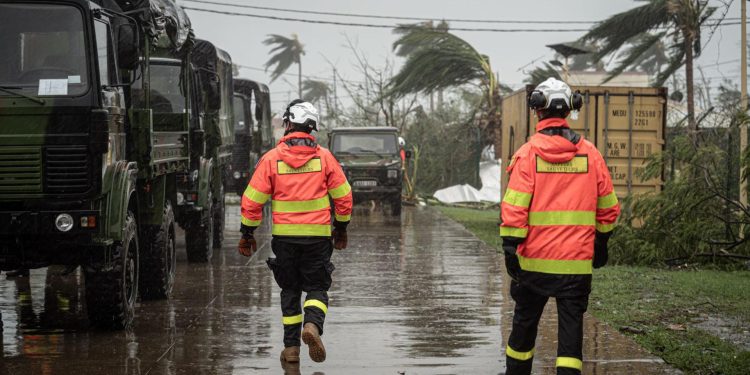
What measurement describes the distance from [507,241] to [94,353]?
11.3ft

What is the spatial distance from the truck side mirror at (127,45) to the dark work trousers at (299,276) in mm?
2155

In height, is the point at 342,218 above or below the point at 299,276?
above

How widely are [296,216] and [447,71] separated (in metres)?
24.4

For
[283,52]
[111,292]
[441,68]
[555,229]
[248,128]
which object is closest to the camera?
[555,229]

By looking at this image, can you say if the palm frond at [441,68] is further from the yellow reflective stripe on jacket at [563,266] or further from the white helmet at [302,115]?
the yellow reflective stripe on jacket at [563,266]

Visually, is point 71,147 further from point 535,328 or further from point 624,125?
point 624,125

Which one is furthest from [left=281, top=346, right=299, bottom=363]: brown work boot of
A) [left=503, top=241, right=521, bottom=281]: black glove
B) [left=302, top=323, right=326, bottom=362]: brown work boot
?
[left=503, top=241, right=521, bottom=281]: black glove

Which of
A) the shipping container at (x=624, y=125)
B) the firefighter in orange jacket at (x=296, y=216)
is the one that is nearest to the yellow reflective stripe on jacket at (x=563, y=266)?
the firefighter in orange jacket at (x=296, y=216)

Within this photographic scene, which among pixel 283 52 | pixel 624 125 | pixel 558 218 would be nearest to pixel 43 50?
pixel 558 218

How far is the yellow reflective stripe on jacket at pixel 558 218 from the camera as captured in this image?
21.1ft

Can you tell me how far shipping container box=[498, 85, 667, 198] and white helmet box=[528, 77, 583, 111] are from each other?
1067cm

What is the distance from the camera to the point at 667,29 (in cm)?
2316

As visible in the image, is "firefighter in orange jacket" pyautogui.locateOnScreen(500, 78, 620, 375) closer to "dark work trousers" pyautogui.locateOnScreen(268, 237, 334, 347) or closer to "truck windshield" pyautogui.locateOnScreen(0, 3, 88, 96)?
"dark work trousers" pyautogui.locateOnScreen(268, 237, 334, 347)

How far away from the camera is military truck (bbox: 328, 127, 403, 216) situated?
25.1 metres
